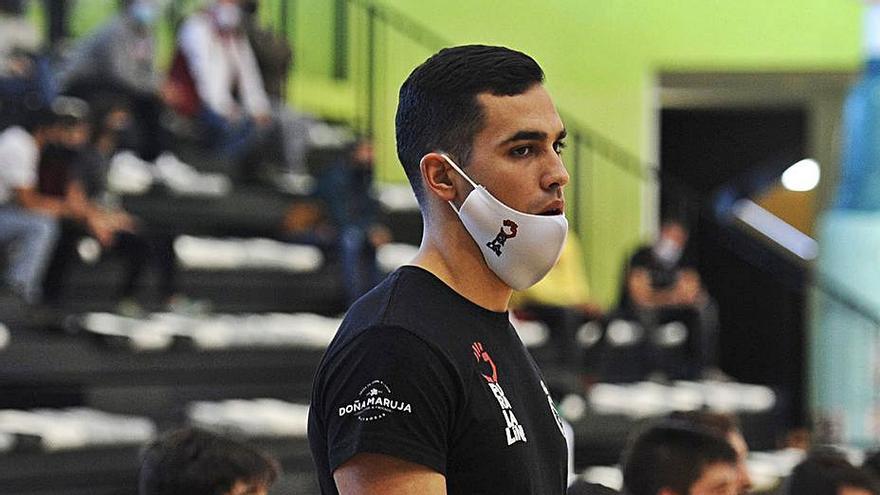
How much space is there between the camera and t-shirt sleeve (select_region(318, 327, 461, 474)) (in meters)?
1.82

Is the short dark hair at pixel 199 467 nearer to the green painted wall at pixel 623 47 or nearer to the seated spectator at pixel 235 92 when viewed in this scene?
the seated spectator at pixel 235 92

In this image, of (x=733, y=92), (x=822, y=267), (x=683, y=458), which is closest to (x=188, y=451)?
(x=683, y=458)

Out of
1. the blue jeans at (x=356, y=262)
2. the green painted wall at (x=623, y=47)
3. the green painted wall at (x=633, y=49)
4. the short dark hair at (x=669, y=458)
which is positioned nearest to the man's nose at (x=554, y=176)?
the short dark hair at (x=669, y=458)

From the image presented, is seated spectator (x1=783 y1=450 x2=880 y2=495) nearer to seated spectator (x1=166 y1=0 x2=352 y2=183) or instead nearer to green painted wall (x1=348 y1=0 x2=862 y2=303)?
seated spectator (x1=166 y1=0 x2=352 y2=183)

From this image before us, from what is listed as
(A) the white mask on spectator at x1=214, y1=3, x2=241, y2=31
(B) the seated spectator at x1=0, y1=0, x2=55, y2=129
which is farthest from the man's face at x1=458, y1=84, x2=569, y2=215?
(A) the white mask on spectator at x1=214, y1=3, x2=241, y2=31

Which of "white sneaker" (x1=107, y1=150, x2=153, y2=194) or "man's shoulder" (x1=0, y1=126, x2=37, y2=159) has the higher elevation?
"man's shoulder" (x1=0, y1=126, x2=37, y2=159)

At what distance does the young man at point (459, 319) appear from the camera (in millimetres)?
1839

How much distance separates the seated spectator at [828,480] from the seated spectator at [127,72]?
17.4 feet

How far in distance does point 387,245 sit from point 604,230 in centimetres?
334

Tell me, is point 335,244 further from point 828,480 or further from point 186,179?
point 828,480

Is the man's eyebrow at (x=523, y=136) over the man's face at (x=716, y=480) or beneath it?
over

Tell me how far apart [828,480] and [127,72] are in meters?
5.63

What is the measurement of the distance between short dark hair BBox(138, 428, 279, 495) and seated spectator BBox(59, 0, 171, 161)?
589 centimetres

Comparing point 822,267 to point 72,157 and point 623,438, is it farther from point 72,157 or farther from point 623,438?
point 72,157
